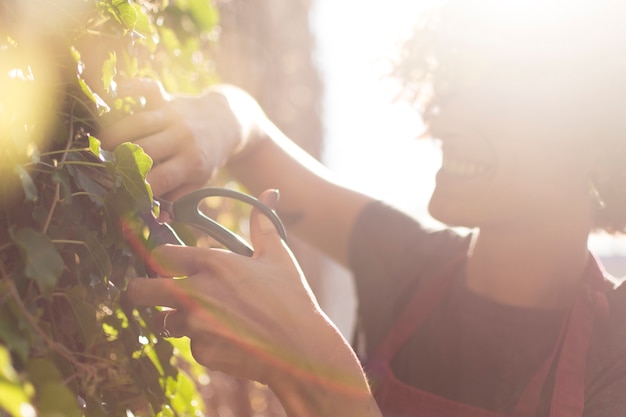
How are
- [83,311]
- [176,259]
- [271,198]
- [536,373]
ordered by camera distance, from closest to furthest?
[83,311]
[176,259]
[271,198]
[536,373]

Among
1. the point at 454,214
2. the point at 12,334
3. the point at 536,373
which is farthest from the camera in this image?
the point at 454,214

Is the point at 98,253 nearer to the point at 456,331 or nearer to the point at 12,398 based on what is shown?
the point at 12,398

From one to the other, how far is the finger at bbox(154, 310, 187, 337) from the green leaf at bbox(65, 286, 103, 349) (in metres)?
0.12

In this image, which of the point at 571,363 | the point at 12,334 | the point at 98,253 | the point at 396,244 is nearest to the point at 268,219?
the point at 98,253

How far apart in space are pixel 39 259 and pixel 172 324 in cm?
23

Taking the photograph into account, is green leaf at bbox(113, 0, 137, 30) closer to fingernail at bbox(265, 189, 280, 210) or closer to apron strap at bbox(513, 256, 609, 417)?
fingernail at bbox(265, 189, 280, 210)

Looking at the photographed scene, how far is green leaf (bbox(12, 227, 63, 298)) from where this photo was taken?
18.5 inches

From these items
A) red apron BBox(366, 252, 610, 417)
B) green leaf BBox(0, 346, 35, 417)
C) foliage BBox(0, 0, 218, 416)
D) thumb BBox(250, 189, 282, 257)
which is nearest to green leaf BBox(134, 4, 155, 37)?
foliage BBox(0, 0, 218, 416)

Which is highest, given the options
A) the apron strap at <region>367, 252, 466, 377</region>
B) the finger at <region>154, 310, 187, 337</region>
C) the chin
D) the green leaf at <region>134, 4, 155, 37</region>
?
the green leaf at <region>134, 4, 155, 37</region>

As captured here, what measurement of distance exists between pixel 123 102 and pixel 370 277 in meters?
1.09

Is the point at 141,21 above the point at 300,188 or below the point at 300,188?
above

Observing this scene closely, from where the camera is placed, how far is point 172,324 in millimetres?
684

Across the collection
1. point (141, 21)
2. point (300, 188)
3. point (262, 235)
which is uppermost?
point (141, 21)

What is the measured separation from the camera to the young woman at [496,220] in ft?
4.09
